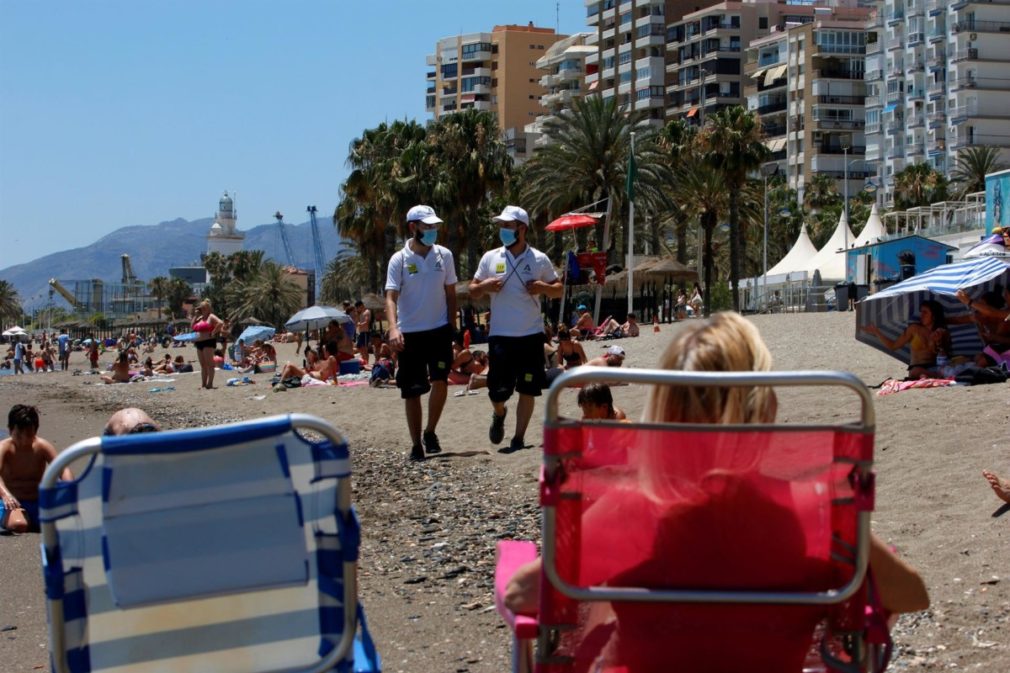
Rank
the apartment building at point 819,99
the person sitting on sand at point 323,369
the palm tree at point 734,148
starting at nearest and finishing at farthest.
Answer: the person sitting on sand at point 323,369
the palm tree at point 734,148
the apartment building at point 819,99

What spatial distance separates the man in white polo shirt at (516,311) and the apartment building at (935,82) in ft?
294

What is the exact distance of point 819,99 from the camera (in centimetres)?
11088

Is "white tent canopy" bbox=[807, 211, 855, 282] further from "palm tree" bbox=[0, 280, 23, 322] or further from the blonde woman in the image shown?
"palm tree" bbox=[0, 280, 23, 322]

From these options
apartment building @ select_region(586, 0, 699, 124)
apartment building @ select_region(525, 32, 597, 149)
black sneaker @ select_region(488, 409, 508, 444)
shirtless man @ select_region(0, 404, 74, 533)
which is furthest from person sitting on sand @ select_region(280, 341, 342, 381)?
apartment building @ select_region(525, 32, 597, 149)

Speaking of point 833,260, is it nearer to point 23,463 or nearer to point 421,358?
point 421,358

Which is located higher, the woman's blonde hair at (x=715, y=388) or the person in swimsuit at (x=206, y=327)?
the woman's blonde hair at (x=715, y=388)

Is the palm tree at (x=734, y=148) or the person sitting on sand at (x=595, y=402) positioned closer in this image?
the person sitting on sand at (x=595, y=402)

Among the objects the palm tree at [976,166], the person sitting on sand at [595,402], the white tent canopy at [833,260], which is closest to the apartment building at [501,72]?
the palm tree at [976,166]

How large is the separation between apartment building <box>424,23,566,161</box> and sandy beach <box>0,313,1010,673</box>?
14024 cm

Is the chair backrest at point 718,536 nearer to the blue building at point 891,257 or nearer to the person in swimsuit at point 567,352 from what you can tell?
the person in swimsuit at point 567,352

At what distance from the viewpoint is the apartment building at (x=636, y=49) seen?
124m

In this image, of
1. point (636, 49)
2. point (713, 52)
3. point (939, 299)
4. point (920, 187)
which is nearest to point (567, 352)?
point (939, 299)

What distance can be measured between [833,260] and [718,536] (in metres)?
57.0

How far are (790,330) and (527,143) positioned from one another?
11570 cm
